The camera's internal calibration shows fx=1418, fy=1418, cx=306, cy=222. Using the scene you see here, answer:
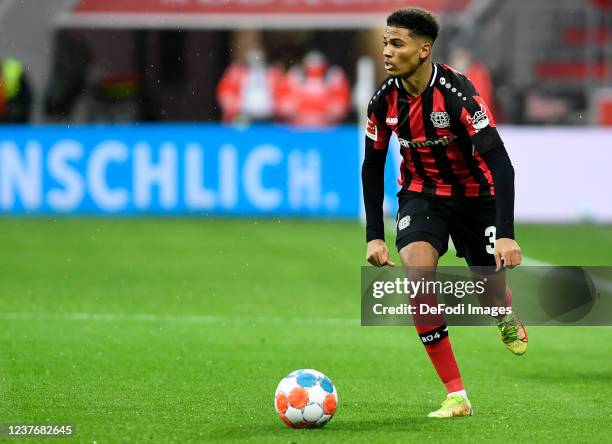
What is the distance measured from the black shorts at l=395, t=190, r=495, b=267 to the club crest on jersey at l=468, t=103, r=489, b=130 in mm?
511

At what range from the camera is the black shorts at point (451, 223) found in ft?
22.9

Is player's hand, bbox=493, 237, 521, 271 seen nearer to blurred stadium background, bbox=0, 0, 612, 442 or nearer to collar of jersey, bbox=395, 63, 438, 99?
blurred stadium background, bbox=0, 0, 612, 442

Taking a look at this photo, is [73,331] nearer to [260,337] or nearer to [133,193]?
[260,337]

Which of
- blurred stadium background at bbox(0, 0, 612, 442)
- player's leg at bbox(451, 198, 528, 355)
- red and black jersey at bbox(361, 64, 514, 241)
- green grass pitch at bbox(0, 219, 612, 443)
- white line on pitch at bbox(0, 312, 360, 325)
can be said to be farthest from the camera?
white line on pitch at bbox(0, 312, 360, 325)

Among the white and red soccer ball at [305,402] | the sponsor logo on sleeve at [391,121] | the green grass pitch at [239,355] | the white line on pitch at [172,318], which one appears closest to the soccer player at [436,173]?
the sponsor logo on sleeve at [391,121]

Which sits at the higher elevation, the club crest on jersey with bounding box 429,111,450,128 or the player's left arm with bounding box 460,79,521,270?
the club crest on jersey with bounding box 429,111,450,128

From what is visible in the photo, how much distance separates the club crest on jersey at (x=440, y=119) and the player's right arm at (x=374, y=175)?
247 mm

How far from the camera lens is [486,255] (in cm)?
732

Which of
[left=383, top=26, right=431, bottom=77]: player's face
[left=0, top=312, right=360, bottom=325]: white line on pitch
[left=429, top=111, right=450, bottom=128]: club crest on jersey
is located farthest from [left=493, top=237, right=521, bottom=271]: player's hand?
[left=0, top=312, right=360, bottom=325]: white line on pitch

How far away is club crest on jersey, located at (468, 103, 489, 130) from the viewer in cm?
674

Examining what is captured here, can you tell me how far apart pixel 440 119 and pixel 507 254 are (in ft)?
2.60

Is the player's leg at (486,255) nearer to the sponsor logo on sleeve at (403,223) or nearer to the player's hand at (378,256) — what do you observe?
the sponsor logo on sleeve at (403,223)

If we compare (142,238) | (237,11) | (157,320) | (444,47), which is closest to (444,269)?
(157,320)

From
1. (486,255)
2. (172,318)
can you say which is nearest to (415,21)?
(486,255)
